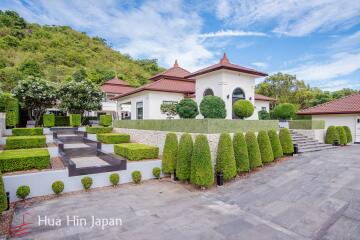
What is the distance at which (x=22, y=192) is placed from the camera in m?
6.86

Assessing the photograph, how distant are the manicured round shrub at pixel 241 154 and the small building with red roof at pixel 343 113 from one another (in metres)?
13.0

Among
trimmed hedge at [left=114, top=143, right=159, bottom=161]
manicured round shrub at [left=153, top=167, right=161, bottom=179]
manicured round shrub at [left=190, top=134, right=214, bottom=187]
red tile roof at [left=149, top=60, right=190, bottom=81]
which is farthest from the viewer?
red tile roof at [left=149, top=60, right=190, bottom=81]

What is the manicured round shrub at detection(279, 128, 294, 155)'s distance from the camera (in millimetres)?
11492

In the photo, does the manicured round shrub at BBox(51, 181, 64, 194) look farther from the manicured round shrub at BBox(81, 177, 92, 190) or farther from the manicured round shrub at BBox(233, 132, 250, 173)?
the manicured round shrub at BBox(233, 132, 250, 173)

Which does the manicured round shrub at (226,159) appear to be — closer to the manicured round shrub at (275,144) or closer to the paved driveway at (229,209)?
the paved driveway at (229,209)

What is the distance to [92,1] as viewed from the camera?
519 inches

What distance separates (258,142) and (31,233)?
359 inches

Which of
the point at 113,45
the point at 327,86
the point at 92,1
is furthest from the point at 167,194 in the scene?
the point at 113,45

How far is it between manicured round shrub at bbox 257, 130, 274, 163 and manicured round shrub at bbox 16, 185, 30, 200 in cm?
962

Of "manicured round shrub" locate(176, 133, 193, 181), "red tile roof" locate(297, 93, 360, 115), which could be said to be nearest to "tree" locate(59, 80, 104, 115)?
"manicured round shrub" locate(176, 133, 193, 181)

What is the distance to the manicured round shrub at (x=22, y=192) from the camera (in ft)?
22.4

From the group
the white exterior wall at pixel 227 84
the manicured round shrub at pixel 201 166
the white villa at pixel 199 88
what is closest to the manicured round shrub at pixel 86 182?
the manicured round shrub at pixel 201 166

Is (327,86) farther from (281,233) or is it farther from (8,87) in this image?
(8,87)

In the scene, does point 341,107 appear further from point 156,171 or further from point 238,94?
point 156,171
